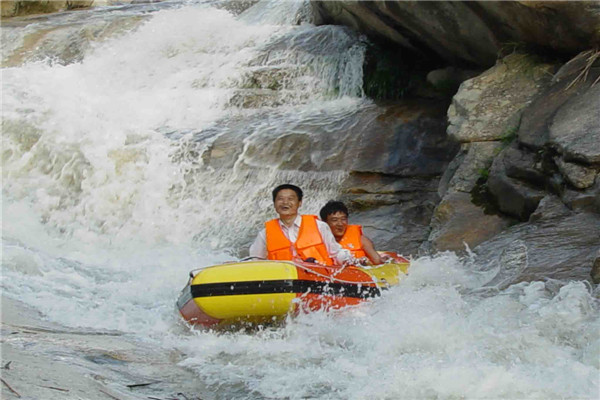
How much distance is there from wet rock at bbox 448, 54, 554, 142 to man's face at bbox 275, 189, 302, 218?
219 cm

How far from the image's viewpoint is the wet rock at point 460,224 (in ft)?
22.7

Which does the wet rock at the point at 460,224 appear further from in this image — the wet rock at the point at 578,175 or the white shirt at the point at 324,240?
the white shirt at the point at 324,240

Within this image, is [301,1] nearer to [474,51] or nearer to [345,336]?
[474,51]

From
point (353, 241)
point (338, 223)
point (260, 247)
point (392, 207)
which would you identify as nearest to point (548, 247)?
point (353, 241)

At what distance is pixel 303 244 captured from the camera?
6.23 metres

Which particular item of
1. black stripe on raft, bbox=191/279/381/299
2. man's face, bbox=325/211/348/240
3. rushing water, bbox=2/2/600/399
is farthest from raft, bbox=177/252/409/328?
man's face, bbox=325/211/348/240

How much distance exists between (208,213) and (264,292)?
3.93 metres

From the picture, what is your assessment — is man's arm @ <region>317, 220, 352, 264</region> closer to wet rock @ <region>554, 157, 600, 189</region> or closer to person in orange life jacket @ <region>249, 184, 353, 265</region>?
person in orange life jacket @ <region>249, 184, 353, 265</region>

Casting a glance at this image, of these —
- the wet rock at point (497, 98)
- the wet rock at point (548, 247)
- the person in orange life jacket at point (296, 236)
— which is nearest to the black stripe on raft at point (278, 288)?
the person in orange life jacket at point (296, 236)

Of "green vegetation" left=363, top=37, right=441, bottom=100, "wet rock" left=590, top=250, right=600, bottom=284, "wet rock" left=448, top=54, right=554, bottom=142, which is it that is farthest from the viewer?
"green vegetation" left=363, top=37, right=441, bottom=100

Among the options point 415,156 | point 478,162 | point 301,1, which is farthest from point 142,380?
point 301,1

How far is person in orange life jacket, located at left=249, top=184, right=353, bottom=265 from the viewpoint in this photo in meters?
6.24

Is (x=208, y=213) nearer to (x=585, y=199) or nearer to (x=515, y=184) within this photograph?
(x=515, y=184)

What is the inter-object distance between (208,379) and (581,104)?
4061mm
